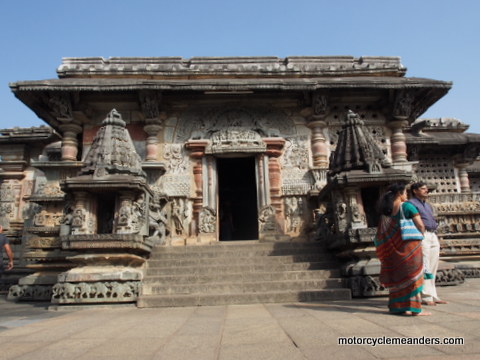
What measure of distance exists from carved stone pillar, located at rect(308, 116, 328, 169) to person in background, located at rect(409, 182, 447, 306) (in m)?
5.61

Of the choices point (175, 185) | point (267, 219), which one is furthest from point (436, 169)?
point (175, 185)

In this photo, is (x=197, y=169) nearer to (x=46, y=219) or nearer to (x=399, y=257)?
(x=46, y=219)

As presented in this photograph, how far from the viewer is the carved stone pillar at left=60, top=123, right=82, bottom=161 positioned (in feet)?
33.2

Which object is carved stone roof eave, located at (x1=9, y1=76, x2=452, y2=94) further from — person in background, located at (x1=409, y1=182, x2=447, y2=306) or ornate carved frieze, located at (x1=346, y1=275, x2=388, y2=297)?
person in background, located at (x1=409, y1=182, x2=447, y2=306)

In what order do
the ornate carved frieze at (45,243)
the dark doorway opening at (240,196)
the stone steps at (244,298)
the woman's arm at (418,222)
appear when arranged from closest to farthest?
1. the woman's arm at (418,222)
2. the stone steps at (244,298)
3. the ornate carved frieze at (45,243)
4. the dark doorway opening at (240,196)

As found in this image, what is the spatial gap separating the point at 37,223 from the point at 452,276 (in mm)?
9229

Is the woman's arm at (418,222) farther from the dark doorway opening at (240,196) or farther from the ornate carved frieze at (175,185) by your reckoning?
the dark doorway opening at (240,196)

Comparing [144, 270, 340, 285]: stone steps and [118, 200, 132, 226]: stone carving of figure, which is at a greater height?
[118, 200, 132, 226]: stone carving of figure

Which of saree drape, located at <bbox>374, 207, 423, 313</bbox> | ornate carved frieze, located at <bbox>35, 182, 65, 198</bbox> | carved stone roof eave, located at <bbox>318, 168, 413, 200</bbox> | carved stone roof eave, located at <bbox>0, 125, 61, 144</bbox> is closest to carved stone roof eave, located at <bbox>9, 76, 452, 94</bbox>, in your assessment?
ornate carved frieze, located at <bbox>35, 182, 65, 198</bbox>

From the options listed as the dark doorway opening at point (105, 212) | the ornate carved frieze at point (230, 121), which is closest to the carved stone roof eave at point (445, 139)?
the ornate carved frieze at point (230, 121)

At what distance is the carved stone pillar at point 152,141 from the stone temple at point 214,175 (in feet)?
0.15

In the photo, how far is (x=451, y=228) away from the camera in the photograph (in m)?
9.66

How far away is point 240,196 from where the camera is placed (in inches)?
683

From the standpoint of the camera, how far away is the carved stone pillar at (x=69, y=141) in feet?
33.2
